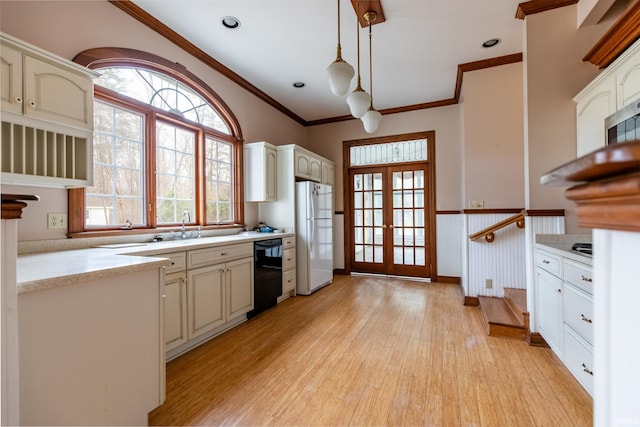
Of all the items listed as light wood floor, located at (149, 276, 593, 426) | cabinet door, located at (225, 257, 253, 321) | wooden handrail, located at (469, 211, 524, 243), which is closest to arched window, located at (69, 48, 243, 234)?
cabinet door, located at (225, 257, 253, 321)

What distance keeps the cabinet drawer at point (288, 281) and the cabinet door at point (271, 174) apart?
1.06 meters

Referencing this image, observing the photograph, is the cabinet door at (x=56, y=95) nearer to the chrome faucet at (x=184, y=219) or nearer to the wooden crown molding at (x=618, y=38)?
the chrome faucet at (x=184, y=219)

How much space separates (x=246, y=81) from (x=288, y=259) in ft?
8.33

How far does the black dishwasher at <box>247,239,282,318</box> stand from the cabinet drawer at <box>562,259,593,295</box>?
2.73 m

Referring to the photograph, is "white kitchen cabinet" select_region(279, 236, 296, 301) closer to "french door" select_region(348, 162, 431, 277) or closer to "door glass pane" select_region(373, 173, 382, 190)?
"french door" select_region(348, 162, 431, 277)

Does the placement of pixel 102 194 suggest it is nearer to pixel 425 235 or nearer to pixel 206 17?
pixel 206 17

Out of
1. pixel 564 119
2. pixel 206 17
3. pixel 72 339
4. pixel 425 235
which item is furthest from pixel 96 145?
pixel 425 235

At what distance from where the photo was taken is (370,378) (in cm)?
199

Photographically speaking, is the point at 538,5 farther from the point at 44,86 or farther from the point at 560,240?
the point at 44,86

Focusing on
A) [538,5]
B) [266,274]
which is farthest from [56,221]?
A: [538,5]

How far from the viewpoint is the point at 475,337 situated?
8.58 ft

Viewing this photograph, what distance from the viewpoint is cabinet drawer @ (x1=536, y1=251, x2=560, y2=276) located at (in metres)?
2.10

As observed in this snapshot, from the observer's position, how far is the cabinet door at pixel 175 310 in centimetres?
214

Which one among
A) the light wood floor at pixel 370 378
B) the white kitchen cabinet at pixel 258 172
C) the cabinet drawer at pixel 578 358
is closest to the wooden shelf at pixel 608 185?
the light wood floor at pixel 370 378
